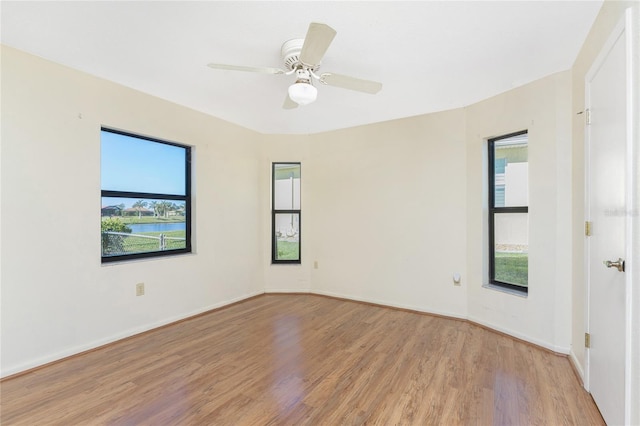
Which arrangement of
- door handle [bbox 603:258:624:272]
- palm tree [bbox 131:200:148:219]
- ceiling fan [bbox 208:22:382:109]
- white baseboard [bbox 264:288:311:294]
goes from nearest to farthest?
door handle [bbox 603:258:624:272]
ceiling fan [bbox 208:22:382:109]
palm tree [bbox 131:200:148:219]
white baseboard [bbox 264:288:311:294]

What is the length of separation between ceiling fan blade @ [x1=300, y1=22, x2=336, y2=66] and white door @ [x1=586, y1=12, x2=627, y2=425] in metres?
1.50

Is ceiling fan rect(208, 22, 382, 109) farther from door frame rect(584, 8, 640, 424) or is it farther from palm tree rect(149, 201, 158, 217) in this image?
palm tree rect(149, 201, 158, 217)

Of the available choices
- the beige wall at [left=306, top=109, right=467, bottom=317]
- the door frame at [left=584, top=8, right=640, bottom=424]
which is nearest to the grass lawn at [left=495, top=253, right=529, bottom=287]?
the beige wall at [left=306, top=109, right=467, bottom=317]

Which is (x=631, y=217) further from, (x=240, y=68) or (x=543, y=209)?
(x=240, y=68)

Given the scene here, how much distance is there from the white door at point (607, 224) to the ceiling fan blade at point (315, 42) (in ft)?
4.91

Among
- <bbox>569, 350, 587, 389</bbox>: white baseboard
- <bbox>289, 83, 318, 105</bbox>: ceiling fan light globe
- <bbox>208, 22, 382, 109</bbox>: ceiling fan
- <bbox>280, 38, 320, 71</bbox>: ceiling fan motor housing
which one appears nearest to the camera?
<bbox>208, 22, 382, 109</bbox>: ceiling fan

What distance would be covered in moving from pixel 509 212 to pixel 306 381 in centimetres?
269

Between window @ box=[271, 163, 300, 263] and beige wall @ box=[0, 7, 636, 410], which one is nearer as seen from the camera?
beige wall @ box=[0, 7, 636, 410]

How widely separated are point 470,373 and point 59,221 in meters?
3.64

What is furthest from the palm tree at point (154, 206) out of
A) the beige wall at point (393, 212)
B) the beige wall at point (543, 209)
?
the beige wall at point (543, 209)

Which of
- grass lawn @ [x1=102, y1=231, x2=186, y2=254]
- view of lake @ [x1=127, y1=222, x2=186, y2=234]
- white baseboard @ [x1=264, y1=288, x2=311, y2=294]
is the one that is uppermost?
view of lake @ [x1=127, y1=222, x2=186, y2=234]

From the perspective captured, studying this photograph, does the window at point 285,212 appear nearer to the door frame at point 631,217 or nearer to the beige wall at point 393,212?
the beige wall at point 393,212

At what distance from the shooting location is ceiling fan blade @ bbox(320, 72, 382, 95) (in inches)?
82.2

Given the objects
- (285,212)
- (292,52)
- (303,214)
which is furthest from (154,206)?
(292,52)
